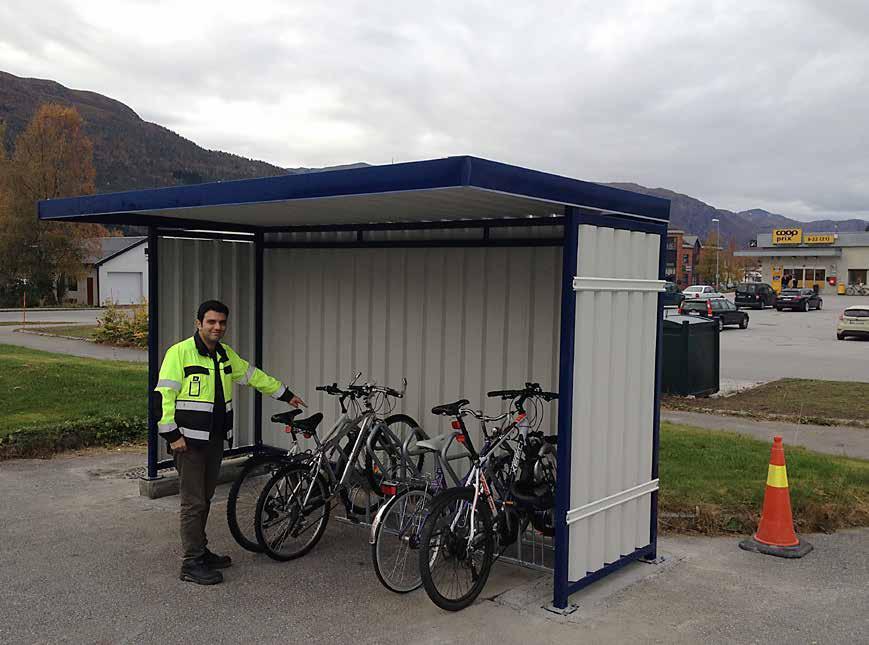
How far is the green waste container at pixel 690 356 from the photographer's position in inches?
511

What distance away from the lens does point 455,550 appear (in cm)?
476

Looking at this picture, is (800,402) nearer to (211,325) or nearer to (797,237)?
(211,325)

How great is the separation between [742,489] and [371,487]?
330 centimetres

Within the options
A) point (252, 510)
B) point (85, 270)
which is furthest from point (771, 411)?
point (85, 270)

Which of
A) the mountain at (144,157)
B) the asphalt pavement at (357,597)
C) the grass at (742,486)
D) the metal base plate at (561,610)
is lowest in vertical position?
the asphalt pavement at (357,597)

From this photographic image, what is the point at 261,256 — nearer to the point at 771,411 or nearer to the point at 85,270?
the point at 771,411

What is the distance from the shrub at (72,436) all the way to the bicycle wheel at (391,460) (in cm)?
397

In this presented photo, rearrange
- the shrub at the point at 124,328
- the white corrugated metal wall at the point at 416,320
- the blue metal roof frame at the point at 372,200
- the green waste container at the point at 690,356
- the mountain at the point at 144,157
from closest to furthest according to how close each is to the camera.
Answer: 1. the blue metal roof frame at the point at 372,200
2. the white corrugated metal wall at the point at 416,320
3. the green waste container at the point at 690,356
4. the shrub at the point at 124,328
5. the mountain at the point at 144,157

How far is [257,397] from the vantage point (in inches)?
312

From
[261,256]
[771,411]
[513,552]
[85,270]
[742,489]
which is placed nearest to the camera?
[513,552]

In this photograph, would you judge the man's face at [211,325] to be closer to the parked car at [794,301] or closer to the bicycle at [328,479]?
the bicycle at [328,479]

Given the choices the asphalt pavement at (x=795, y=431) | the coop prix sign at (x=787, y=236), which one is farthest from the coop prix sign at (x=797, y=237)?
the asphalt pavement at (x=795, y=431)

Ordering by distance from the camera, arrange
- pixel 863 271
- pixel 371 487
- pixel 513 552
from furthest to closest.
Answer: pixel 863 271 < pixel 371 487 < pixel 513 552

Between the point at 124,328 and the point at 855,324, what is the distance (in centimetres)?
2269
